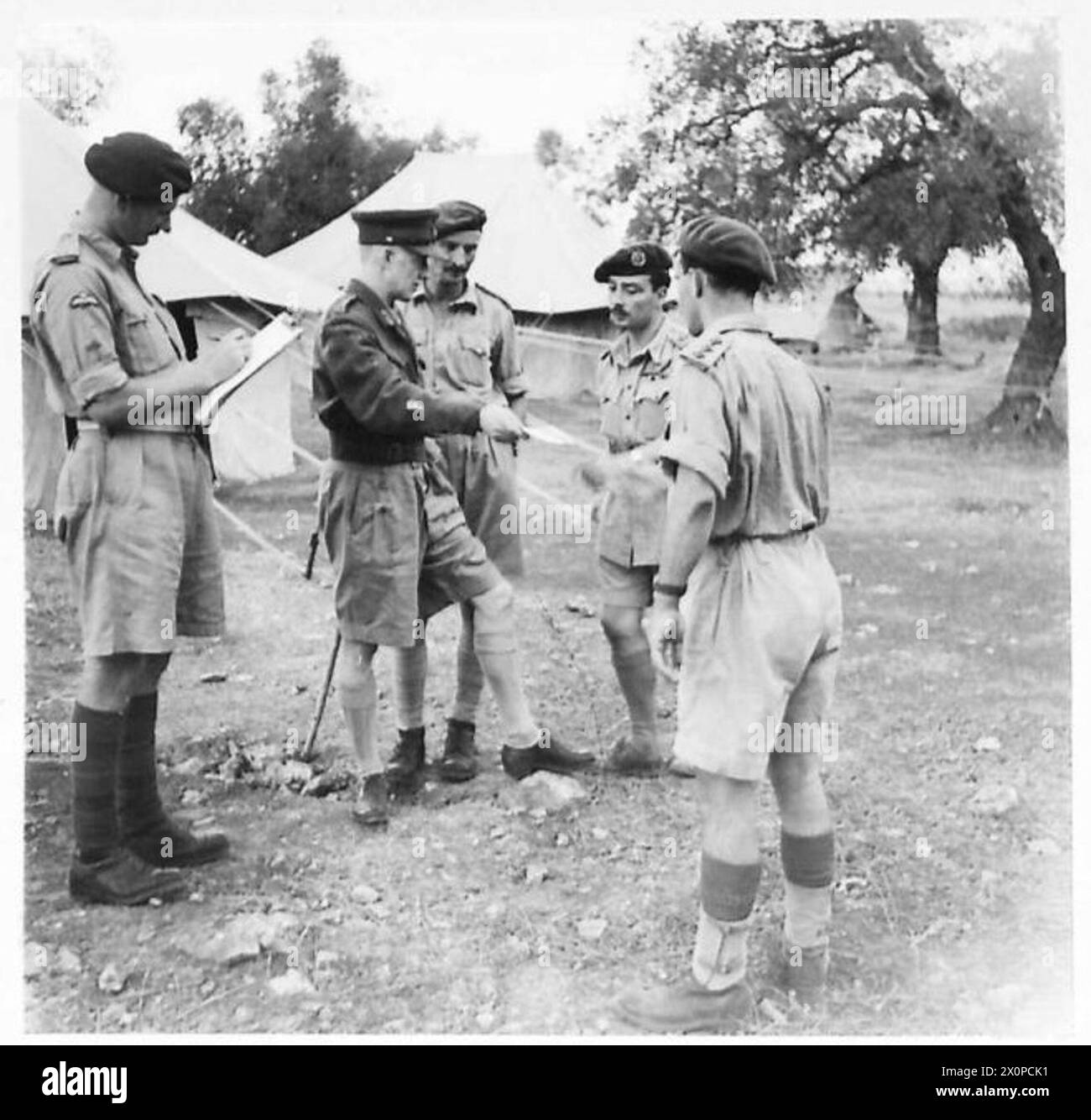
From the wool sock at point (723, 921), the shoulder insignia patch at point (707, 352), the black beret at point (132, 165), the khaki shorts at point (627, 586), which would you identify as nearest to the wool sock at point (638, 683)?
the khaki shorts at point (627, 586)

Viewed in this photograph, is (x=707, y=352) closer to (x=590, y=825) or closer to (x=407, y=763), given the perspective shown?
(x=590, y=825)

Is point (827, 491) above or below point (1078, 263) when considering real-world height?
below

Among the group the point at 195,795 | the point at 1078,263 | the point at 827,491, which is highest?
the point at 1078,263

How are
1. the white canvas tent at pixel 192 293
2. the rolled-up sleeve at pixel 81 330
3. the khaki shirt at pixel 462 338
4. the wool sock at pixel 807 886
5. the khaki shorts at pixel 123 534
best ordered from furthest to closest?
the khaki shirt at pixel 462 338, the white canvas tent at pixel 192 293, the khaki shorts at pixel 123 534, the rolled-up sleeve at pixel 81 330, the wool sock at pixel 807 886

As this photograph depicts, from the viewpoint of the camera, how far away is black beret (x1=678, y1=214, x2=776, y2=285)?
8.55ft

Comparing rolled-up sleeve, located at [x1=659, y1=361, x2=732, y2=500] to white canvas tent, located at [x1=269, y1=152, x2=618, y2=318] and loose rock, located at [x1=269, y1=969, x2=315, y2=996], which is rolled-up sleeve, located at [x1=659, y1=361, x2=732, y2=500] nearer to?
white canvas tent, located at [x1=269, y1=152, x2=618, y2=318]

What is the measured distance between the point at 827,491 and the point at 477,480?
1.31 metres

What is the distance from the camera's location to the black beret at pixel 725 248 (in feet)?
8.55

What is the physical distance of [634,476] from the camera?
3.73 metres

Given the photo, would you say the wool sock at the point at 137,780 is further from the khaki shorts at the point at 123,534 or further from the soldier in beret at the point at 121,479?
the khaki shorts at the point at 123,534

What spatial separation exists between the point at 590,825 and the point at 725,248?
152 cm

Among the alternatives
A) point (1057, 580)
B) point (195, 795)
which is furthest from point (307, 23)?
point (1057, 580)
